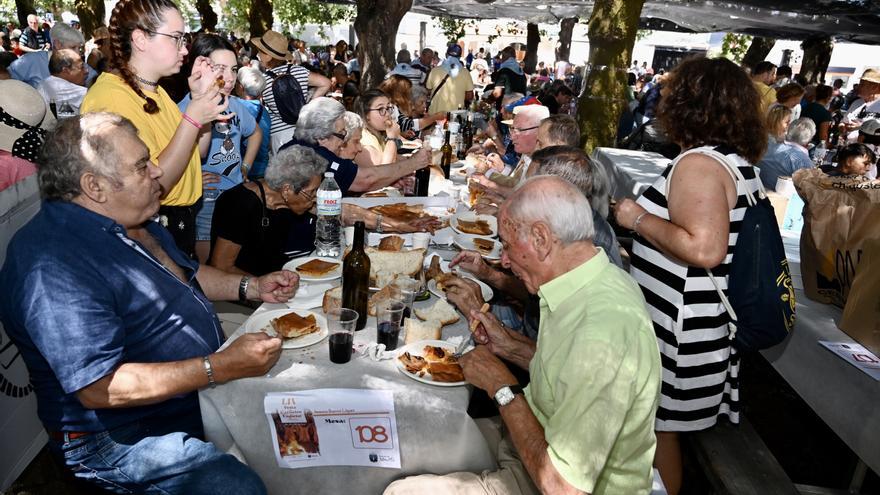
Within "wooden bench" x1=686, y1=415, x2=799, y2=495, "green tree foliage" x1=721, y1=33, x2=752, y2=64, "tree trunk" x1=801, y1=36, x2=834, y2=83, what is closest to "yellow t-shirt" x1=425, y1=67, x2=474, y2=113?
"wooden bench" x1=686, y1=415, x2=799, y2=495

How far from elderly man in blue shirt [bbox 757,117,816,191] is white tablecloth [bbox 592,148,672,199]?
44.0 inches

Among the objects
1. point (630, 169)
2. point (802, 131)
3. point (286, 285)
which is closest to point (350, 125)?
point (286, 285)

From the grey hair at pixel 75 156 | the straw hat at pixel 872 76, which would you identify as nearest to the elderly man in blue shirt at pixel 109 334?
the grey hair at pixel 75 156

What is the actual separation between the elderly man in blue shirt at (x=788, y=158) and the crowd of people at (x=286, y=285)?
485 cm

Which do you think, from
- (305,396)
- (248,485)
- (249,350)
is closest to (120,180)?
(249,350)

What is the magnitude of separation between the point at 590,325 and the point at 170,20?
8.15ft

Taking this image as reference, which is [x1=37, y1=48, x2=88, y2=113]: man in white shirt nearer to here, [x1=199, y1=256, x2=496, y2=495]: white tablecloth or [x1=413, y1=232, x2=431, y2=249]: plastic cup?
[x1=413, y1=232, x2=431, y2=249]: plastic cup

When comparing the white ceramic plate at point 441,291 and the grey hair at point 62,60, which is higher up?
the grey hair at point 62,60

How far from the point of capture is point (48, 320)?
1671 millimetres

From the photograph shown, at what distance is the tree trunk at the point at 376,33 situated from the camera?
1004 centimetres

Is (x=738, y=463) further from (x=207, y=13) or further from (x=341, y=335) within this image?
Answer: (x=207, y=13)

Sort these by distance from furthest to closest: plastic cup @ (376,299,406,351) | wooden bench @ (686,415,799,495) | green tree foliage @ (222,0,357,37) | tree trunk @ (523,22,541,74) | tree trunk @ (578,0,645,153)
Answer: green tree foliage @ (222,0,357,37) → tree trunk @ (523,22,541,74) → tree trunk @ (578,0,645,153) → wooden bench @ (686,415,799,495) → plastic cup @ (376,299,406,351)

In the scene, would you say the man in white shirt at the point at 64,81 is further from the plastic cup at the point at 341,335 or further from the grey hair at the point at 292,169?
the plastic cup at the point at 341,335

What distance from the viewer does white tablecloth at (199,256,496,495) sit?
1.85 meters
